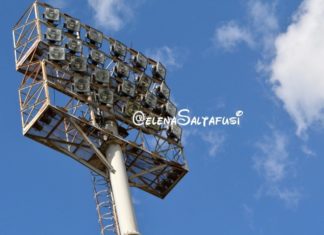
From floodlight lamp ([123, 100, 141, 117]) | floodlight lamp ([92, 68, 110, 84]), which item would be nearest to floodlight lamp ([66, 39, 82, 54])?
floodlight lamp ([92, 68, 110, 84])

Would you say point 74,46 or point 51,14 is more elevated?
point 51,14

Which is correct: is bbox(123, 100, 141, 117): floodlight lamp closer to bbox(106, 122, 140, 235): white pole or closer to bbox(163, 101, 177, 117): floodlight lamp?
bbox(163, 101, 177, 117): floodlight lamp

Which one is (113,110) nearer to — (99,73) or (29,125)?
(99,73)

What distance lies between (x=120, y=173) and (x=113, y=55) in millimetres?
9659

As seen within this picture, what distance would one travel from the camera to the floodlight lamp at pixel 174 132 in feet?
138

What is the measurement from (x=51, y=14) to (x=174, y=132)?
28.3 feet

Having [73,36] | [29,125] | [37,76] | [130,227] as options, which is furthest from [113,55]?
[130,227]

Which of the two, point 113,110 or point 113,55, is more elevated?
point 113,55

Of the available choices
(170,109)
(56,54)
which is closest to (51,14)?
(56,54)

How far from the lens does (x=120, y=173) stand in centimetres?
3603

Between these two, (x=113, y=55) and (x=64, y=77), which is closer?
(x=64, y=77)

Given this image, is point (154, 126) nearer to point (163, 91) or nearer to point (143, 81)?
point (143, 81)

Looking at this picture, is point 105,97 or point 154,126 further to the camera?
point 154,126

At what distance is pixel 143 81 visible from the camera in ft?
143
